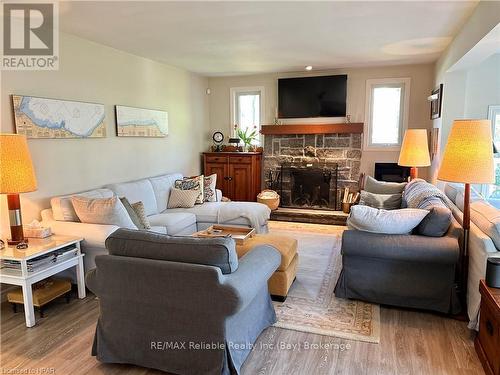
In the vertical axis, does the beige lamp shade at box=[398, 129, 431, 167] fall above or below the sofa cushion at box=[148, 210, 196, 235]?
above

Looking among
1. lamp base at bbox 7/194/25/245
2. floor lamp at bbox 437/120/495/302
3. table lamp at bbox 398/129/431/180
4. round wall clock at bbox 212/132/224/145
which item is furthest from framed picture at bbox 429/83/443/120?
lamp base at bbox 7/194/25/245

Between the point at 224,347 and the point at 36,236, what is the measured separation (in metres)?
2.14

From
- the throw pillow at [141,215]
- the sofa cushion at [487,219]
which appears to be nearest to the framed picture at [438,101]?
the sofa cushion at [487,219]

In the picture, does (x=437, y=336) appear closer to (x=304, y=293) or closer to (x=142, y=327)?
(x=304, y=293)

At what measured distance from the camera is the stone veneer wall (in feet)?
20.6

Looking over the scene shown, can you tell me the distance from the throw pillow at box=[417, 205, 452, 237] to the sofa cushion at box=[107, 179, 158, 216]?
3.19m

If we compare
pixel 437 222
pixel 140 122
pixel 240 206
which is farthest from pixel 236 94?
pixel 437 222

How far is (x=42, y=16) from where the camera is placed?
10.7ft

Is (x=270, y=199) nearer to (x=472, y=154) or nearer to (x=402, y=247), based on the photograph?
(x=402, y=247)

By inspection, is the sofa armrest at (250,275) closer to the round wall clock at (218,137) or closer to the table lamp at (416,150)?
the table lamp at (416,150)

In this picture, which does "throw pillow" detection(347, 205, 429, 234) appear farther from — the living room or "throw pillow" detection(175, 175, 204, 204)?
"throw pillow" detection(175, 175, 204, 204)

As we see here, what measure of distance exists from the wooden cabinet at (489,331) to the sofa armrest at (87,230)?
2.93 metres

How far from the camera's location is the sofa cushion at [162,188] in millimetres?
4929

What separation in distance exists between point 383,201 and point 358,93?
2654 millimetres
